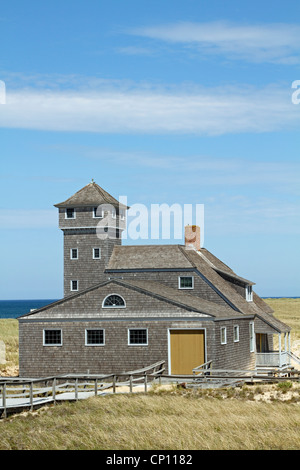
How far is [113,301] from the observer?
125 feet

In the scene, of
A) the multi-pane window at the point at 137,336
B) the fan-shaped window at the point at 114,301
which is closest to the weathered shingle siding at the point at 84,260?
the fan-shaped window at the point at 114,301

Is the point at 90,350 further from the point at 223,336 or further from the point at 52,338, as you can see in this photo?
the point at 223,336

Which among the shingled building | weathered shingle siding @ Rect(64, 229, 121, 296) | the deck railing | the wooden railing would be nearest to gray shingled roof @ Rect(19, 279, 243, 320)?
the shingled building

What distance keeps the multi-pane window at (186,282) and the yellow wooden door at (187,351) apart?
20.5 ft

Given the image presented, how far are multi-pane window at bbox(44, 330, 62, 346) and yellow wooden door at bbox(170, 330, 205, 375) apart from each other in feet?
20.4

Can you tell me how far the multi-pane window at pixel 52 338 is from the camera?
38.7 metres

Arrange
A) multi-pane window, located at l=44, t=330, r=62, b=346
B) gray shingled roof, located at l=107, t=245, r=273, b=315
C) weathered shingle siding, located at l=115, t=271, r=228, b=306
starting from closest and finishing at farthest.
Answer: multi-pane window, located at l=44, t=330, r=62, b=346 < weathered shingle siding, located at l=115, t=271, r=228, b=306 < gray shingled roof, located at l=107, t=245, r=273, b=315

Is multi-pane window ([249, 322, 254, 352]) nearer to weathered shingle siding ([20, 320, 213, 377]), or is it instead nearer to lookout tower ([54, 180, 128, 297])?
weathered shingle siding ([20, 320, 213, 377])

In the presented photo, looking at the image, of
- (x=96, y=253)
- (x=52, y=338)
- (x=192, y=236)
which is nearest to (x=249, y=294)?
(x=192, y=236)

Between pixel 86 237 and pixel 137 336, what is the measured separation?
34.4 ft

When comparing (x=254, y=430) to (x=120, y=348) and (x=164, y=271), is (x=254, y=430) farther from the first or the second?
(x=164, y=271)

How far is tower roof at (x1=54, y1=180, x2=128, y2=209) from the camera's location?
46.1m

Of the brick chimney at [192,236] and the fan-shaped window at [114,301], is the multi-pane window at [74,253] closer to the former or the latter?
the brick chimney at [192,236]
